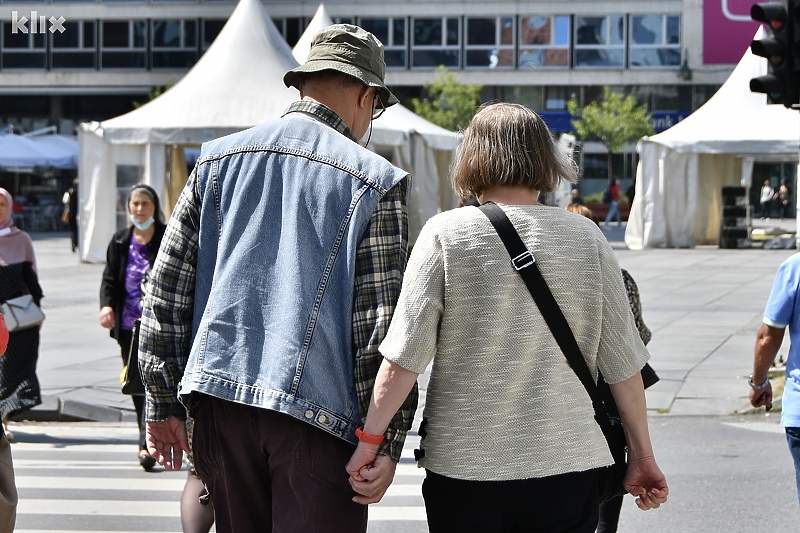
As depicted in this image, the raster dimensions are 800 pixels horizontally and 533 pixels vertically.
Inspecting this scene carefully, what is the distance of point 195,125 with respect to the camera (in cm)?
2356

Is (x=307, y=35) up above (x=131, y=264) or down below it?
above

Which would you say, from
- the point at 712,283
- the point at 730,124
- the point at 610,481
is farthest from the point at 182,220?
the point at 730,124

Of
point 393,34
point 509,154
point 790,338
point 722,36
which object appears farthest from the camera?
point 393,34

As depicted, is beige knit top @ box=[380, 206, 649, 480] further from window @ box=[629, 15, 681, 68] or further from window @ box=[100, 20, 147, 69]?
window @ box=[100, 20, 147, 69]

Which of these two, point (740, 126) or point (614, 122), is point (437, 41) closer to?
point (614, 122)

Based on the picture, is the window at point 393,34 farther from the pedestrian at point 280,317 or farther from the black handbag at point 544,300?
the black handbag at point 544,300

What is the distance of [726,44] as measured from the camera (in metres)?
40.7

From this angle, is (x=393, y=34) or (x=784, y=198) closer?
(x=784, y=198)

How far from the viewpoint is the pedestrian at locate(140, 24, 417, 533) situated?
301cm

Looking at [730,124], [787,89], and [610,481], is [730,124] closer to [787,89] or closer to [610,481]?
[787,89]

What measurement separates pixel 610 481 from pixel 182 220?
51.9 inches

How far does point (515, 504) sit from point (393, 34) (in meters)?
49.2

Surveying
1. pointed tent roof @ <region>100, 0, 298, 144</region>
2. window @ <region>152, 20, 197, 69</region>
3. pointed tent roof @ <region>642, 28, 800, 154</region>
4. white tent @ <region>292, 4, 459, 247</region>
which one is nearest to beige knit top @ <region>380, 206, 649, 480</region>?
pointed tent roof @ <region>100, 0, 298, 144</region>

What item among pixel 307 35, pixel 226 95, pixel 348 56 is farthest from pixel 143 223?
pixel 307 35
